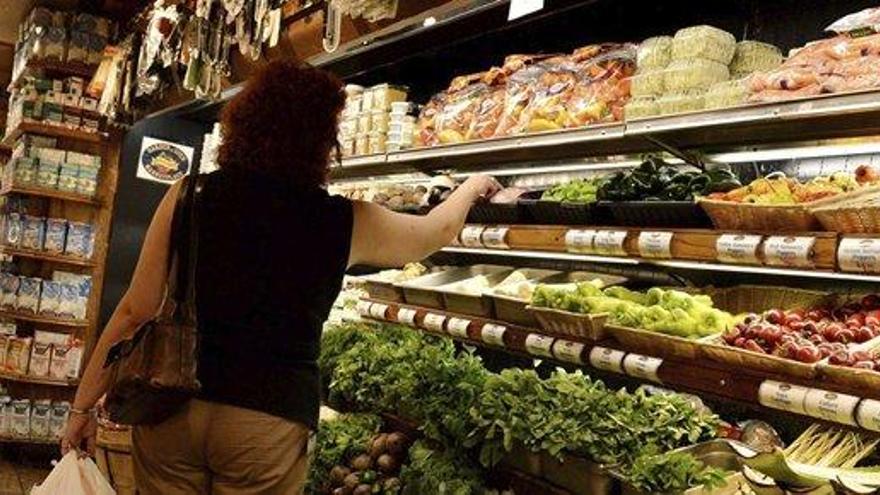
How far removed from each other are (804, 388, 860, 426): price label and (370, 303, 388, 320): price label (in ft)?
7.71

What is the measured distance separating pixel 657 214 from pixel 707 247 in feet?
0.84

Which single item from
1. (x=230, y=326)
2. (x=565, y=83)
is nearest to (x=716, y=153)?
(x=565, y=83)

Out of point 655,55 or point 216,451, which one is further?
point 655,55

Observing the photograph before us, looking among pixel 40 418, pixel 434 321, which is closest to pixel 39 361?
pixel 40 418

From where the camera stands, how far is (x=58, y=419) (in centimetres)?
697

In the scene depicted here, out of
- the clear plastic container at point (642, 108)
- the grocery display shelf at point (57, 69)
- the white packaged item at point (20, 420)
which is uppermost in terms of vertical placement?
the grocery display shelf at point (57, 69)

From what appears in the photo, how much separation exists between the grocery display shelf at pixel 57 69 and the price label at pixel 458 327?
16.4 feet

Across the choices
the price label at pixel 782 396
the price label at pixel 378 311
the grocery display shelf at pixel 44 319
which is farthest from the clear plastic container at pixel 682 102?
the grocery display shelf at pixel 44 319

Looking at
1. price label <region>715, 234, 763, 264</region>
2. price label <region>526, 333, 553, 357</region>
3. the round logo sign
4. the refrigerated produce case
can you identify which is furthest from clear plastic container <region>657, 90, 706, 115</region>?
the round logo sign

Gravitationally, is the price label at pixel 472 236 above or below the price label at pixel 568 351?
above

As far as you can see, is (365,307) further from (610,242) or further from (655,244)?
(655,244)

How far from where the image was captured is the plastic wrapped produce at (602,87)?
3447 mm

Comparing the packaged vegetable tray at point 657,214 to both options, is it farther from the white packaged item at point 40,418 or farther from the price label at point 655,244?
the white packaged item at point 40,418

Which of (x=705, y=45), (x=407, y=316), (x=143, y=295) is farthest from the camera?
(x=407, y=316)
